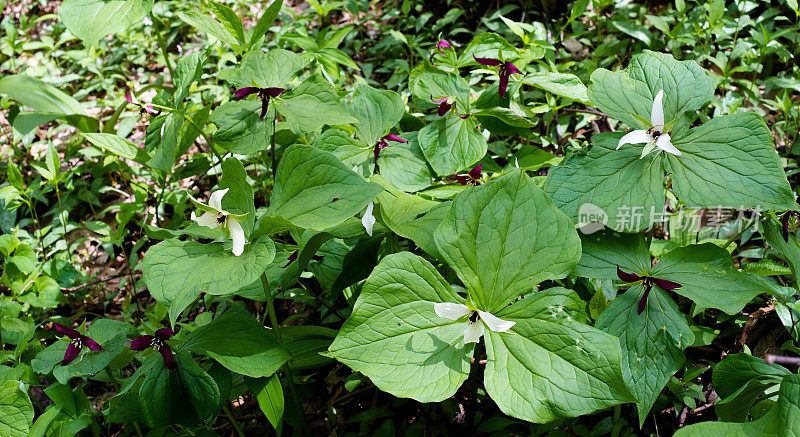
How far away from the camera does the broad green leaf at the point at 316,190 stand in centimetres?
123

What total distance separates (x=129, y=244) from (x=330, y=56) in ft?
4.69

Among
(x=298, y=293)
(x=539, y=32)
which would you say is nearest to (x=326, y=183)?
(x=298, y=293)

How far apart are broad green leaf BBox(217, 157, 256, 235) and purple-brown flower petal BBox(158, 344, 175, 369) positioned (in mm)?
371

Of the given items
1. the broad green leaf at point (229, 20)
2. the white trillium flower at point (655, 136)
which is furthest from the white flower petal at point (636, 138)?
the broad green leaf at point (229, 20)

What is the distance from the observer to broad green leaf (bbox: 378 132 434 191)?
1.74 meters

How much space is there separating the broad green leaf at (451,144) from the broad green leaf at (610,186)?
1.43 ft

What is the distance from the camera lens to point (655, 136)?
128 cm

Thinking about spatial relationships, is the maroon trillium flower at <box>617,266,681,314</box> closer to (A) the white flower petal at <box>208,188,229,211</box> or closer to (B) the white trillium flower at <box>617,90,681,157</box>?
(B) the white trillium flower at <box>617,90,681,157</box>

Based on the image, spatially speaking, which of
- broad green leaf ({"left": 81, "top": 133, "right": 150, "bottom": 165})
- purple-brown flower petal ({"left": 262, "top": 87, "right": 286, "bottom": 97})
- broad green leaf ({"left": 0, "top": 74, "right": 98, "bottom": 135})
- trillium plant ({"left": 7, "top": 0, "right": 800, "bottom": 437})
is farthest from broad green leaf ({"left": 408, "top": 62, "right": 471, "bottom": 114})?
broad green leaf ({"left": 0, "top": 74, "right": 98, "bottom": 135})

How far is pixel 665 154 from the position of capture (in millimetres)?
1330

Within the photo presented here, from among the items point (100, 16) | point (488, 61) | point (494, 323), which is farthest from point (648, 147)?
point (100, 16)

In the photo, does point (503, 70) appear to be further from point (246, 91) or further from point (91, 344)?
point (91, 344)

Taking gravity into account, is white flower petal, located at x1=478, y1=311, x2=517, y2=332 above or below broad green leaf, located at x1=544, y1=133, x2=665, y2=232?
below

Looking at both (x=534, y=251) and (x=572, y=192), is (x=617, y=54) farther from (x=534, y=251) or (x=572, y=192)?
(x=534, y=251)
